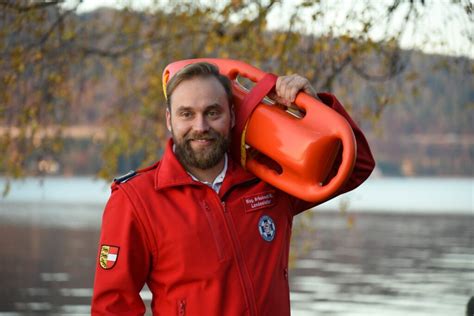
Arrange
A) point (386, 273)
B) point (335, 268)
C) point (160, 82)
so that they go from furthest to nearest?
1. point (335, 268)
2. point (386, 273)
3. point (160, 82)

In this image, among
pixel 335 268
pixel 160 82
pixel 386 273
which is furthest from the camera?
pixel 335 268

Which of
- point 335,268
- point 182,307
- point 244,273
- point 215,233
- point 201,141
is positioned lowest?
point 335,268

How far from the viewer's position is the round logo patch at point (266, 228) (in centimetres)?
327

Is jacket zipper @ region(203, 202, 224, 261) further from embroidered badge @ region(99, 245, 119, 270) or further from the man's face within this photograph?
embroidered badge @ region(99, 245, 119, 270)

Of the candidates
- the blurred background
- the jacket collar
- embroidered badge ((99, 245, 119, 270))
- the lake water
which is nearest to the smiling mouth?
the jacket collar

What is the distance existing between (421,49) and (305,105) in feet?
13.4

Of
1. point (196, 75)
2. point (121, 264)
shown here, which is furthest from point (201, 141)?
point (121, 264)

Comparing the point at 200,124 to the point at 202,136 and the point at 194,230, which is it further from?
the point at 194,230

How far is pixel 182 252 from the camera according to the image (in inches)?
123

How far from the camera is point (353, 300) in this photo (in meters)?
15.6

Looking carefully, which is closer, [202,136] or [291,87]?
[202,136]

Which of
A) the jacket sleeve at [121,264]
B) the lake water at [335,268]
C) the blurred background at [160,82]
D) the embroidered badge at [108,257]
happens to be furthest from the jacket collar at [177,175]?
the lake water at [335,268]

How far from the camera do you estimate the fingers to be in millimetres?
3379

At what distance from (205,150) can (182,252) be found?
373 mm
